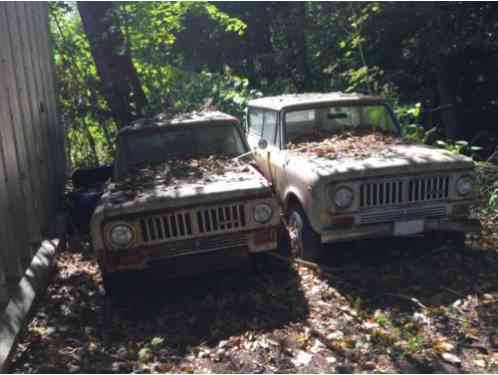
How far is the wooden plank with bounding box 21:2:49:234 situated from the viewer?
647 cm

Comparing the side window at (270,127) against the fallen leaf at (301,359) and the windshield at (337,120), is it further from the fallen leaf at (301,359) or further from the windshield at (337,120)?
the fallen leaf at (301,359)

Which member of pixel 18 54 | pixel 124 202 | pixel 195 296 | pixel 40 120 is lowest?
pixel 195 296

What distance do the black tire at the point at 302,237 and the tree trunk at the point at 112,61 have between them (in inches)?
213

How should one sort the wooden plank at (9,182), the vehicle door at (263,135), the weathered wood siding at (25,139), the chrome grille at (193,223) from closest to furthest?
the chrome grille at (193,223)
the wooden plank at (9,182)
the weathered wood siding at (25,139)
the vehicle door at (263,135)

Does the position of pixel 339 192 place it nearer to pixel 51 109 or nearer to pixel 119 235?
pixel 119 235

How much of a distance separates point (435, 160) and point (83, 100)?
8081 mm

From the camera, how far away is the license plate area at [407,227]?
5.01 meters

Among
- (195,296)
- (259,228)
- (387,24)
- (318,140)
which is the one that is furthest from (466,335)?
(387,24)

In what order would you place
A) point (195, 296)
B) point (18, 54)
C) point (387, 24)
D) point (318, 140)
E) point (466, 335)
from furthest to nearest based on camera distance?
point (387, 24) < point (318, 140) < point (18, 54) < point (195, 296) < point (466, 335)

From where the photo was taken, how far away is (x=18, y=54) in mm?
5840

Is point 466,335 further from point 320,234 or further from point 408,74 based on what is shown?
point 408,74

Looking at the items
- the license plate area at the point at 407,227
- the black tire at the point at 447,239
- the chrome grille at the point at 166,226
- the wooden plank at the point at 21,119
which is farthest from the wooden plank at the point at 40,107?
the black tire at the point at 447,239

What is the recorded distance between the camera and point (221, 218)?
4613 mm

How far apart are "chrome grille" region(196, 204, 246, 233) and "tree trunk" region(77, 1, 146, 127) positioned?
5874 mm
